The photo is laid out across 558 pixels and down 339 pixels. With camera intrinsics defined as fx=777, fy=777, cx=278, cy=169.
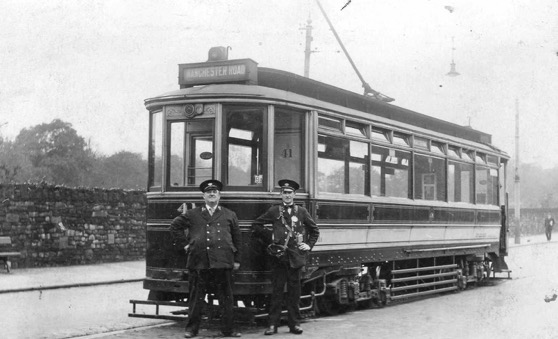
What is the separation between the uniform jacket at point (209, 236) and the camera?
8516 millimetres

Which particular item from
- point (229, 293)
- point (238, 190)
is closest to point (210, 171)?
point (238, 190)

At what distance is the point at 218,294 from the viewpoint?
8.62 metres

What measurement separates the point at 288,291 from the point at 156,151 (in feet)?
7.92

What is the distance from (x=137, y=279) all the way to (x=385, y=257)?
685cm

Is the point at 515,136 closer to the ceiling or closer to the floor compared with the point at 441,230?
closer to the ceiling

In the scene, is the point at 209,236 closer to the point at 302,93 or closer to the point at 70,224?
the point at 302,93

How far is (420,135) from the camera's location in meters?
12.9

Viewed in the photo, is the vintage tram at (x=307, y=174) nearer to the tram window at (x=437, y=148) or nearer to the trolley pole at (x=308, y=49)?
the tram window at (x=437, y=148)

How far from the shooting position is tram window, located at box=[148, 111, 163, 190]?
9.64 meters

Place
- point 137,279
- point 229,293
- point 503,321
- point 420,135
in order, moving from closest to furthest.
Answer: point 229,293
point 503,321
point 420,135
point 137,279

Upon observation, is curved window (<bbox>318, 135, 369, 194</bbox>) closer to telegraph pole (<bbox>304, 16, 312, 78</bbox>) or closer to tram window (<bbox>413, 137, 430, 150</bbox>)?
tram window (<bbox>413, 137, 430, 150</bbox>)

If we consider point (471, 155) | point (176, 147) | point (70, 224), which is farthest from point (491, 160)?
point (70, 224)

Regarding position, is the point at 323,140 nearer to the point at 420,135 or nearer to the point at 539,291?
the point at 420,135

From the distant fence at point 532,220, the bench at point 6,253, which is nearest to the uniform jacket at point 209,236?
the bench at point 6,253
